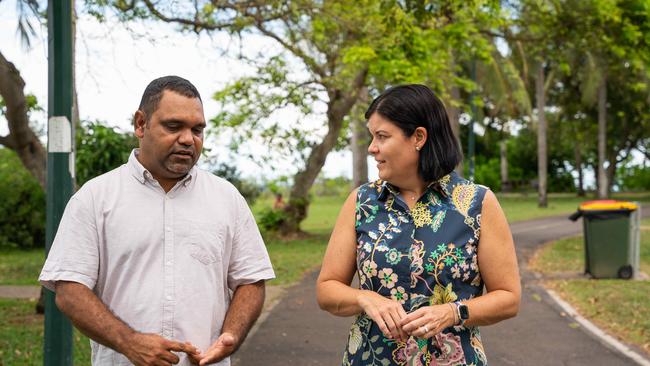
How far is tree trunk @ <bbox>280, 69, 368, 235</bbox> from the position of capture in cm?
2080

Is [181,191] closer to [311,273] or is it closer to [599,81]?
[311,273]

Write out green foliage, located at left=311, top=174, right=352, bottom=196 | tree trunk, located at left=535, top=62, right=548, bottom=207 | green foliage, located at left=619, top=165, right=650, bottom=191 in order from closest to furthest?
1. tree trunk, located at left=535, top=62, right=548, bottom=207
2. green foliage, located at left=311, top=174, right=352, bottom=196
3. green foliage, located at left=619, top=165, right=650, bottom=191

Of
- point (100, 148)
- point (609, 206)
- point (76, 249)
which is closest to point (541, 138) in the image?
point (609, 206)

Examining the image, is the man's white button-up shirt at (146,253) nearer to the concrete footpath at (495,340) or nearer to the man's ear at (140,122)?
the man's ear at (140,122)

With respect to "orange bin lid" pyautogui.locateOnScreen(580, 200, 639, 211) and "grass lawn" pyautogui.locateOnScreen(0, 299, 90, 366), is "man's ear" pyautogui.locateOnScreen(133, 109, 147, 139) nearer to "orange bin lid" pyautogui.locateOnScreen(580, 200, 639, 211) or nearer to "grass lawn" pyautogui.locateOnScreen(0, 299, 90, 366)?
"grass lawn" pyautogui.locateOnScreen(0, 299, 90, 366)

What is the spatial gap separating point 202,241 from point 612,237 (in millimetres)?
10862

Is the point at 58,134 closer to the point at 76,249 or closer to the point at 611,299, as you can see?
the point at 76,249

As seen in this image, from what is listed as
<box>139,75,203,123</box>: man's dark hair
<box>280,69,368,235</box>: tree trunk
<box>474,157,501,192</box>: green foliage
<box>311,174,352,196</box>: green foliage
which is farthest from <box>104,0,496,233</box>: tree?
<box>474,157,501,192</box>: green foliage

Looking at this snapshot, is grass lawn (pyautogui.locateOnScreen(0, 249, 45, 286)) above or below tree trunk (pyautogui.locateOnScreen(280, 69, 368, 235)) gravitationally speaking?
below

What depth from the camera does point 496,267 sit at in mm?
2822

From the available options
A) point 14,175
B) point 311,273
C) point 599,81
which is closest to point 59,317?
point 311,273

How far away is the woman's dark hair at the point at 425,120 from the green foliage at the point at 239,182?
17948mm

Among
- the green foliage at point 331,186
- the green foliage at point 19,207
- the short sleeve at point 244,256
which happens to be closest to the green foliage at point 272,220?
the green foliage at point 19,207

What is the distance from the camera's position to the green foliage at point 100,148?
11008 mm
